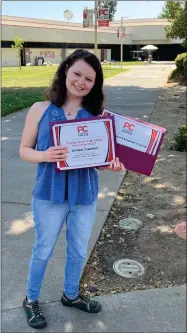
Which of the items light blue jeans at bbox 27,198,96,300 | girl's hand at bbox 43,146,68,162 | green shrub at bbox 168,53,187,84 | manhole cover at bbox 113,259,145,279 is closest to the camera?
girl's hand at bbox 43,146,68,162

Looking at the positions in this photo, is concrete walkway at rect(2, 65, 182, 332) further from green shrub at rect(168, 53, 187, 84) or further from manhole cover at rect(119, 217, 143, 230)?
green shrub at rect(168, 53, 187, 84)

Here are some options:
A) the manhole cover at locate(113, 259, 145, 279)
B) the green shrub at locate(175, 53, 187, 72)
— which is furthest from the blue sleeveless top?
the green shrub at locate(175, 53, 187, 72)

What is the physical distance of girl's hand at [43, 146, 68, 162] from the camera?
6.33 ft

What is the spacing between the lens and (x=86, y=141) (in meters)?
1.97

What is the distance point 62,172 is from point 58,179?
5cm

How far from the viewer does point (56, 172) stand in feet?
6.78

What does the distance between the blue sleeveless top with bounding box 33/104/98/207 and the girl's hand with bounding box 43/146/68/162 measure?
0.09m

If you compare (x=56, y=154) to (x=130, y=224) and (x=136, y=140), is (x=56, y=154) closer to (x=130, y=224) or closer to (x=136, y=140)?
(x=136, y=140)

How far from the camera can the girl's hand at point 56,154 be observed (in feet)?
6.33

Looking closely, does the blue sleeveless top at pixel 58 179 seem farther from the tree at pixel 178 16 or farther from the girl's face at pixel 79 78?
the tree at pixel 178 16

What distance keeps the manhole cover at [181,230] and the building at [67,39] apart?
115ft

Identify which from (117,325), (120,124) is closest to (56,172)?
(120,124)

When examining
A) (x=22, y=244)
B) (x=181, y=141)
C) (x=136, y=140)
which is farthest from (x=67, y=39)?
(x=136, y=140)

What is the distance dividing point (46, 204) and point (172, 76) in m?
20.7
